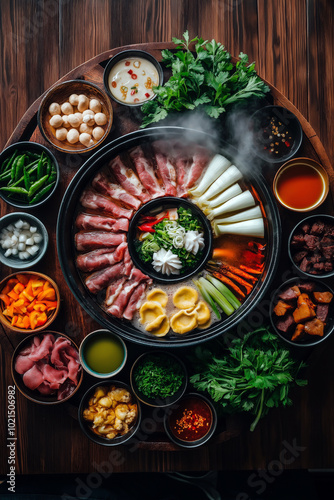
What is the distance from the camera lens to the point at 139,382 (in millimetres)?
3285

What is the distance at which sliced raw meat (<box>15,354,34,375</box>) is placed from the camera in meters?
3.35

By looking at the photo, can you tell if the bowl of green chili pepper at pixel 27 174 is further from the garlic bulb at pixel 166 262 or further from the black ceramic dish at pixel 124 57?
the garlic bulb at pixel 166 262

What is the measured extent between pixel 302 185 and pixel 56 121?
2.05m

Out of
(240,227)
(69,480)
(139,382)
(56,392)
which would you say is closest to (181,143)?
(240,227)

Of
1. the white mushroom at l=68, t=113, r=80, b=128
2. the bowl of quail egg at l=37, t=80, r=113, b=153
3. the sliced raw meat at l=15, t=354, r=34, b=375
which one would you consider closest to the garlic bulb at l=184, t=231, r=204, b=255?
the bowl of quail egg at l=37, t=80, r=113, b=153

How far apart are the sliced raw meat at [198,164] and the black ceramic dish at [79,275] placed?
9cm

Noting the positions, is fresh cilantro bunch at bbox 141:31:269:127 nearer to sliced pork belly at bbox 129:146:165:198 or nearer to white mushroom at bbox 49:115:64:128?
sliced pork belly at bbox 129:146:165:198

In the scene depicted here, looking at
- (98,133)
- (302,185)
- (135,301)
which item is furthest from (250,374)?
(98,133)

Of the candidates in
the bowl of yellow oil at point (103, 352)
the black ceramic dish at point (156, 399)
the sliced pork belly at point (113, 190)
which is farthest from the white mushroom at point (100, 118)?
the black ceramic dish at point (156, 399)

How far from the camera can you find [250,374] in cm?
314

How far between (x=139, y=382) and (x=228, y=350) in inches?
29.3

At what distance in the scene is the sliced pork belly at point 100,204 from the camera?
11.4 feet

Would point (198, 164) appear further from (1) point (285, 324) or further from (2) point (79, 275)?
(1) point (285, 324)

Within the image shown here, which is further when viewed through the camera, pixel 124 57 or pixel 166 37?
pixel 166 37
